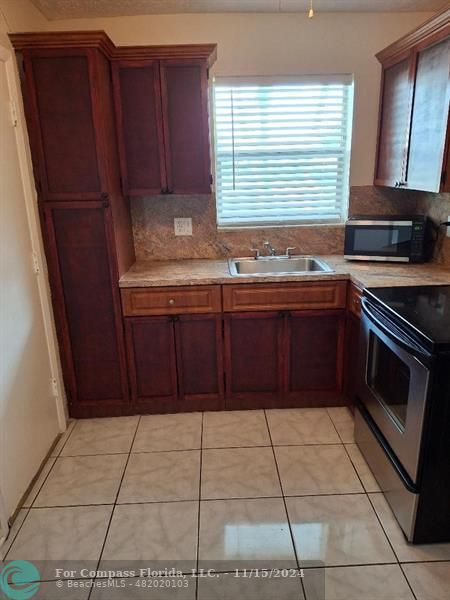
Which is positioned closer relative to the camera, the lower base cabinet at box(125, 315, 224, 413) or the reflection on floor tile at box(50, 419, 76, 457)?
the reflection on floor tile at box(50, 419, 76, 457)

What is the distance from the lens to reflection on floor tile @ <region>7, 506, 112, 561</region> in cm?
172

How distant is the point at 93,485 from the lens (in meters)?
2.10

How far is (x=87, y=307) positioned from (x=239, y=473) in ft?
4.30

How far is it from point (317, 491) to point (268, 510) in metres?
0.28

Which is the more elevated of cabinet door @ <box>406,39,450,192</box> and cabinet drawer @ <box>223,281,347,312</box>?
cabinet door @ <box>406,39,450,192</box>

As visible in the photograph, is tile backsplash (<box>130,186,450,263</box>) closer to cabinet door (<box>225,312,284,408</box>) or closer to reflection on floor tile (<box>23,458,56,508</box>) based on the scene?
cabinet door (<box>225,312,284,408</box>)

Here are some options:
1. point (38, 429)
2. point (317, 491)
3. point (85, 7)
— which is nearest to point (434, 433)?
point (317, 491)

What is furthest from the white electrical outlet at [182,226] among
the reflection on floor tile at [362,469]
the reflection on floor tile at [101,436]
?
the reflection on floor tile at [362,469]

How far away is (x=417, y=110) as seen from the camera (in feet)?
7.45

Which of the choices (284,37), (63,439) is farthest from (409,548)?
(284,37)

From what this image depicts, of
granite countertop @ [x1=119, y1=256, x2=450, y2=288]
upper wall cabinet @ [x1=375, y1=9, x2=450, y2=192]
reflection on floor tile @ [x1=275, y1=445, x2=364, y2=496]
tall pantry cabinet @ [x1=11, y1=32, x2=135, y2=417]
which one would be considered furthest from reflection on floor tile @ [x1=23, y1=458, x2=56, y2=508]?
upper wall cabinet @ [x1=375, y1=9, x2=450, y2=192]

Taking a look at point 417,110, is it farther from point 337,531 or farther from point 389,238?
point 337,531

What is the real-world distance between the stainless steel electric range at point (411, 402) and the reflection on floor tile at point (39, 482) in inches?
67.8

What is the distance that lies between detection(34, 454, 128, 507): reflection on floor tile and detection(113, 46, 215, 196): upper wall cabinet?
5.30 feet
